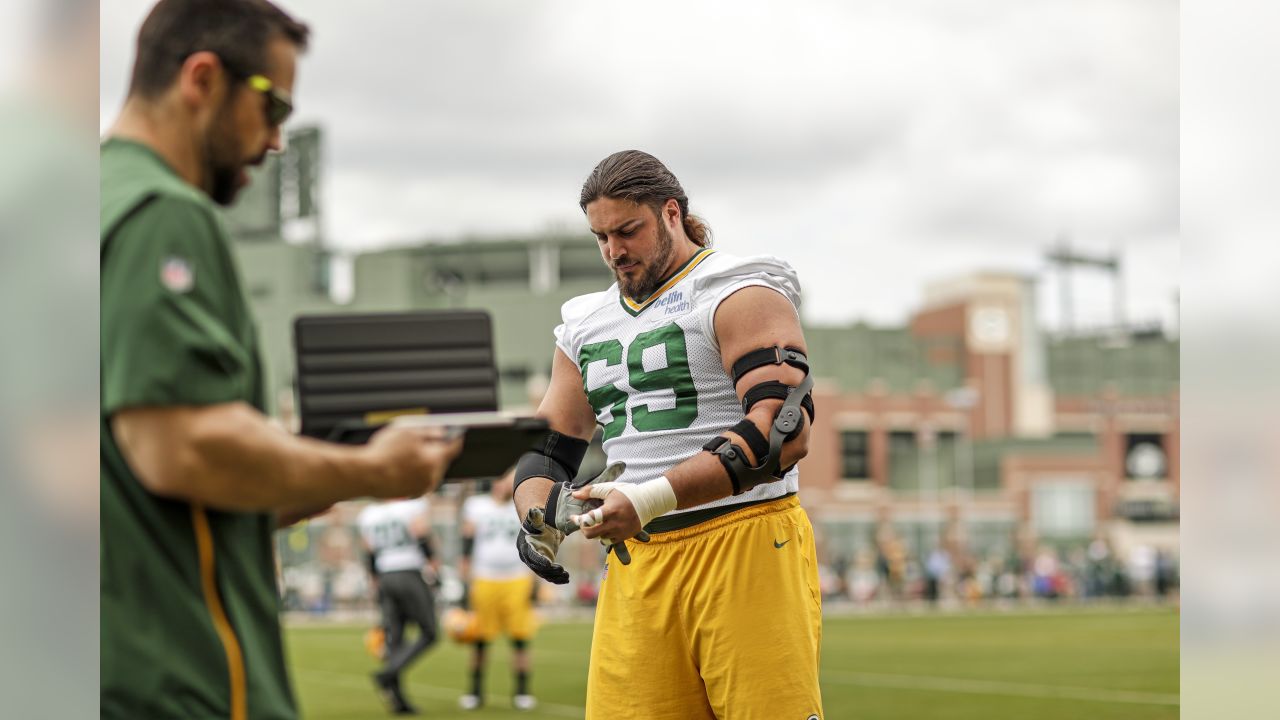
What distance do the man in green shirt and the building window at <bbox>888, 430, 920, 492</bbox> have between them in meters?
68.8

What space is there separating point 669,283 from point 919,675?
12.6 meters

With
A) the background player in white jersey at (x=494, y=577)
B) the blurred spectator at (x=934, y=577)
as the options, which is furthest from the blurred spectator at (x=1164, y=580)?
the background player in white jersey at (x=494, y=577)

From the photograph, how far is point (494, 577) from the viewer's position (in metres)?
15.0

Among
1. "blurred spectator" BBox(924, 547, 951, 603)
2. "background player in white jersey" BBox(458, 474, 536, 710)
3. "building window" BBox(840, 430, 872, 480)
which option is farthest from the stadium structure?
"background player in white jersey" BBox(458, 474, 536, 710)

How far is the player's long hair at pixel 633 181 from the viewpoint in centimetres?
418

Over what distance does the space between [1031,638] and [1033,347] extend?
55.4 m

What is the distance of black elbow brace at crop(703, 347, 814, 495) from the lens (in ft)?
12.3

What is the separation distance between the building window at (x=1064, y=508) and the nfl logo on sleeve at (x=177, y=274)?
69.8 metres

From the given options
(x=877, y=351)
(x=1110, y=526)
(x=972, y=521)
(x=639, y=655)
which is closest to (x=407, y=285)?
(x=877, y=351)

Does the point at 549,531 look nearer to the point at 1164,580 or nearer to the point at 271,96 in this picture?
the point at 271,96

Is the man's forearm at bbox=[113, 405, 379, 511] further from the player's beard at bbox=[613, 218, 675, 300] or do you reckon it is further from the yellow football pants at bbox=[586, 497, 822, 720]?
the player's beard at bbox=[613, 218, 675, 300]

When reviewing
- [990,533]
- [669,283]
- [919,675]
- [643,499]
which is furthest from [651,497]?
[990,533]

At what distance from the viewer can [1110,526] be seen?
6994cm
